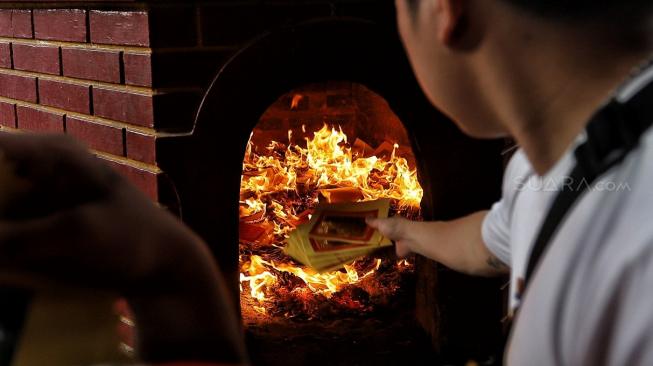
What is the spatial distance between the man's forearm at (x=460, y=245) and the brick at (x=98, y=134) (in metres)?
1.03

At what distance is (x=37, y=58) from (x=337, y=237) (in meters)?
1.36

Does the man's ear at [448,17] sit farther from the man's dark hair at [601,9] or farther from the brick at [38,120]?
the brick at [38,120]

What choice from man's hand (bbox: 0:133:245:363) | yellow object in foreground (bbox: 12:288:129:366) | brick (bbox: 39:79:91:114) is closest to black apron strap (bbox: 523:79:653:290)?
man's hand (bbox: 0:133:245:363)

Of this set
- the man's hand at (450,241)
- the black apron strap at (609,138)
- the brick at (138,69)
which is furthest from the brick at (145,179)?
the black apron strap at (609,138)

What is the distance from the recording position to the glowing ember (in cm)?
297

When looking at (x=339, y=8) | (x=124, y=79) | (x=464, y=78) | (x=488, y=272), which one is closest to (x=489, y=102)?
(x=464, y=78)

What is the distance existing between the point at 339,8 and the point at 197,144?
64cm

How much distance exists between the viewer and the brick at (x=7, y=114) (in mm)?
2959

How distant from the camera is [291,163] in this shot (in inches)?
128

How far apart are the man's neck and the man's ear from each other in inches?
2.9

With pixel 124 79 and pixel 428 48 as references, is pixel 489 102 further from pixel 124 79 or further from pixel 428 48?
pixel 124 79

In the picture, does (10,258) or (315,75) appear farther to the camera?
(315,75)

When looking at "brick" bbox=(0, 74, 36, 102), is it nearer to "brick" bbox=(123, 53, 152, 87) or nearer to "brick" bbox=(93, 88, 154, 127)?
"brick" bbox=(93, 88, 154, 127)

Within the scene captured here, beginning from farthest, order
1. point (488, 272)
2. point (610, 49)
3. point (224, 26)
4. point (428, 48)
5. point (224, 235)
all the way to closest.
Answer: point (224, 235) < point (224, 26) < point (488, 272) < point (428, 48) < point (610, 49)
